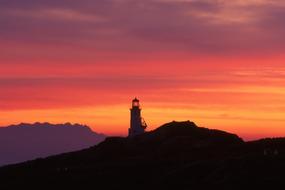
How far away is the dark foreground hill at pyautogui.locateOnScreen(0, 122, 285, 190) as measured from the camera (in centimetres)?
7262

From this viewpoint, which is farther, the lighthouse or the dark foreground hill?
the lighthouse

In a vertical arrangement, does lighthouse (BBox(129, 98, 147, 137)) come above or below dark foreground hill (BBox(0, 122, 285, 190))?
above

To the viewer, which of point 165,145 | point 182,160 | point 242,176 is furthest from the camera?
point 165,145

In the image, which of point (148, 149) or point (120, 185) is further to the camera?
point (148, 149)

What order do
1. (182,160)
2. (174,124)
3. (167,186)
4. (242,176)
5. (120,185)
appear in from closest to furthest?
(242,176)
(167,186)
(120,185)
(182,160)
(174,124)

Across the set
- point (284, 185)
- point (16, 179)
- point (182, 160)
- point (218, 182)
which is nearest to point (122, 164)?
point (182, 160)

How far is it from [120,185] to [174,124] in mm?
36718

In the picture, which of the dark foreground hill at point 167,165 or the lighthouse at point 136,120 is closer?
the dark foreground hill at point 167,165

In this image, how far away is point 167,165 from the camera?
288 ft

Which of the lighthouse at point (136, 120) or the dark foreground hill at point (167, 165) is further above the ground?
the lighthouse at point (136, 120)

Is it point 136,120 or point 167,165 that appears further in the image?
point 136,120

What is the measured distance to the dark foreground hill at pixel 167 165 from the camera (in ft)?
238

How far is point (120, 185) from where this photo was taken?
80812mm

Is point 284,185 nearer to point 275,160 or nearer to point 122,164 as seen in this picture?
point 275,160
